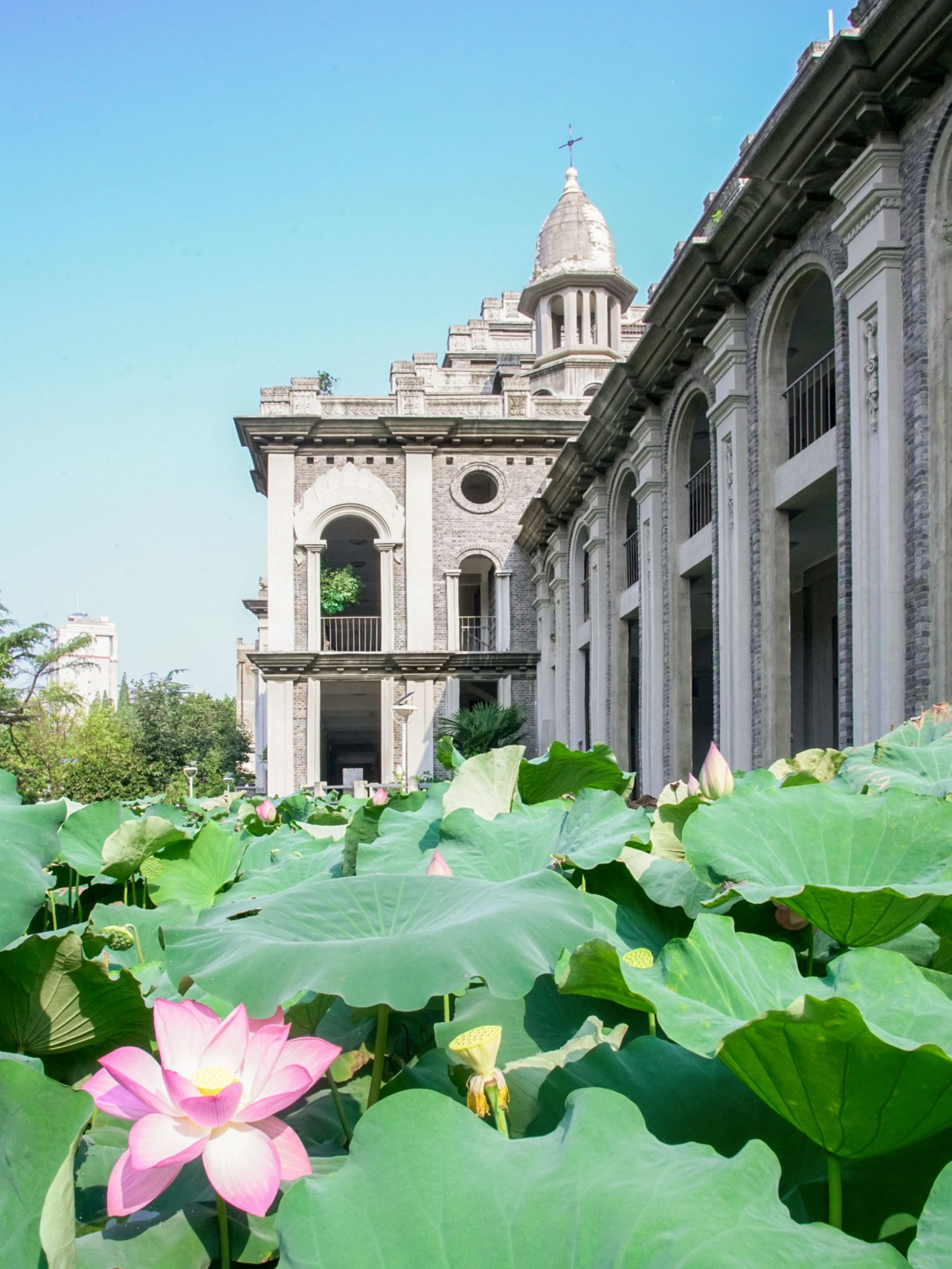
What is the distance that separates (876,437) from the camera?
10.0m

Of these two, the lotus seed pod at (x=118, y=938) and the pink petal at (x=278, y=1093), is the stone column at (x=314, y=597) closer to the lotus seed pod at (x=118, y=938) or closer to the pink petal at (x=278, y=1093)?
the lotus seed pod at (x=118, y=938)

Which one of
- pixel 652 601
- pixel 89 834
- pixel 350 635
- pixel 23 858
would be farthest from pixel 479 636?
pixel 23 858

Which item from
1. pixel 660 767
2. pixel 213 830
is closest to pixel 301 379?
pixel 660 767

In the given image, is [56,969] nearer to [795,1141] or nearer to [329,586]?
[795,1141]

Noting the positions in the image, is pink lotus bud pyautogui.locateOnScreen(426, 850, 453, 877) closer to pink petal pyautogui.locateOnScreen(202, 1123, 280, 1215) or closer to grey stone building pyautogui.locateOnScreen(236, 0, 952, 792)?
pink petal pyautogui.locateOnScreen(202, 1123, 280, 1215)

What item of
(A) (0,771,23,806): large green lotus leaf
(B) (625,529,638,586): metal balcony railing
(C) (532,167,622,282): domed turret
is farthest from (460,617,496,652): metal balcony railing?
(A) (0,771,23,806): large green lotus leaf

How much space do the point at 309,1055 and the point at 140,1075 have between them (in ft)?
0.41

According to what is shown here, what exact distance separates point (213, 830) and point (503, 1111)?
1.90 meters

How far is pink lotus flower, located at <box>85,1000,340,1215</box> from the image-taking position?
0.73 metres

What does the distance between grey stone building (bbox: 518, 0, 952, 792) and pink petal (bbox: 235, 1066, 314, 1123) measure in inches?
367

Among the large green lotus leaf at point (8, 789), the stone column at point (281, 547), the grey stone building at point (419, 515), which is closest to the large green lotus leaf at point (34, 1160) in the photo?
Result: the large green lotus leaf at point (8, 789)

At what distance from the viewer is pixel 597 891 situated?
1527 mm

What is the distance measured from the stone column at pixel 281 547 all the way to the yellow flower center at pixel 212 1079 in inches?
1099

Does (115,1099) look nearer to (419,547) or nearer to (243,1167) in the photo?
(243,1167)
